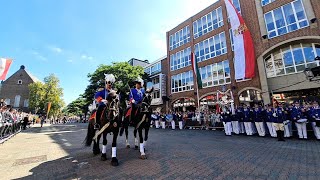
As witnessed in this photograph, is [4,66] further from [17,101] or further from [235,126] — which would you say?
[17,101]

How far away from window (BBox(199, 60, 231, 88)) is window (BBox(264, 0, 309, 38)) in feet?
20.6

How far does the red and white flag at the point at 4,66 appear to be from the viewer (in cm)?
1197

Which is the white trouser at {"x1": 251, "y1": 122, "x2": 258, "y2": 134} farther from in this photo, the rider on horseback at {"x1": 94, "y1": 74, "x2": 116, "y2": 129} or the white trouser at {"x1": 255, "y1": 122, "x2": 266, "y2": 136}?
the rider on horseback at {"x1": 94, "y1": 74, "x2": 116, "y2": 129}

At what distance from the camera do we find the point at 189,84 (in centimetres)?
2822

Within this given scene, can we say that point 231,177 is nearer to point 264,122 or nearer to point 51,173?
point 51,173

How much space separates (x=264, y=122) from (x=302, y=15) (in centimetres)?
1365

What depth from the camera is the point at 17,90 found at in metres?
57.2

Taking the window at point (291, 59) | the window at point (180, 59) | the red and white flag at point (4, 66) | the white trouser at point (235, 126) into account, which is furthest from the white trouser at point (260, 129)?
the window at point (180, 59)

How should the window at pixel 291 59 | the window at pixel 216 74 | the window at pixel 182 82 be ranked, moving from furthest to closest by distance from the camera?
the window at pixel 182 82, the window at pixel 216 74, the window at pixel 291 59

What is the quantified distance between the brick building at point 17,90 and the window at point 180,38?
5176cm

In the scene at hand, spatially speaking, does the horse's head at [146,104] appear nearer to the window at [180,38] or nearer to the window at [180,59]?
the window at [180,59]

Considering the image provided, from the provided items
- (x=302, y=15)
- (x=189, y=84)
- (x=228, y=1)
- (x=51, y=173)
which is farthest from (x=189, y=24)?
(x=51, y=173)

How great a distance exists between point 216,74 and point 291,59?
874 cm

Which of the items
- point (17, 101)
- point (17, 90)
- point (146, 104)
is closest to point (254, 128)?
point (146, 104)
